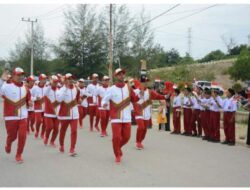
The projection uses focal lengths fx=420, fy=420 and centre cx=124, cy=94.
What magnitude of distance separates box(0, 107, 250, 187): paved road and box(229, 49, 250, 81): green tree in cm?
2816

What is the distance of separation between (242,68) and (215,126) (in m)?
28.1

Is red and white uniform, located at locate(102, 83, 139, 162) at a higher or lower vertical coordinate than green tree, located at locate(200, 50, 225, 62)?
lower

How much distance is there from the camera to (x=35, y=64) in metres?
55.5

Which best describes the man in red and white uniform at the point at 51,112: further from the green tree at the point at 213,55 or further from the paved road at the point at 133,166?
the green tree at the point at 213,55

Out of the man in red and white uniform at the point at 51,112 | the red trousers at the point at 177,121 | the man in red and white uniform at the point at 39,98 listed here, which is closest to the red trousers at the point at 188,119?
the red trousers at the point at 177,121

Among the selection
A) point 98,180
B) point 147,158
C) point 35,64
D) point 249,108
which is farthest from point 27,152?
point 35,64

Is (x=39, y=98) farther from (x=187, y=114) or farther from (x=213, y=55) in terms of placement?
(x=213, y=55)

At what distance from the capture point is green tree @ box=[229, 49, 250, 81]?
39188 mm

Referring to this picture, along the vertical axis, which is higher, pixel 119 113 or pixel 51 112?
pixel 119 113

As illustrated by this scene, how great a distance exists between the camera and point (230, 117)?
12.9 m

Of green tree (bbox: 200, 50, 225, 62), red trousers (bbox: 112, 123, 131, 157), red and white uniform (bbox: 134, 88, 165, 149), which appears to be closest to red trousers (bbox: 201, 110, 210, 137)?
red and white uniform (bbox: 134, 88, 165, 149)

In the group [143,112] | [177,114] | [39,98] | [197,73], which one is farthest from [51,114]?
[197,73]

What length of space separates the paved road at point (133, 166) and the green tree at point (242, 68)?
28.2 metres

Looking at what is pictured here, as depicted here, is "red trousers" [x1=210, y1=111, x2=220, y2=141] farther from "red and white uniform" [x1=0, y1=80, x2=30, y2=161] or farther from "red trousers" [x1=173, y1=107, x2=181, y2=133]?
"red and white uniform" [x1=0, y1=80, x2=30, y2=161]
